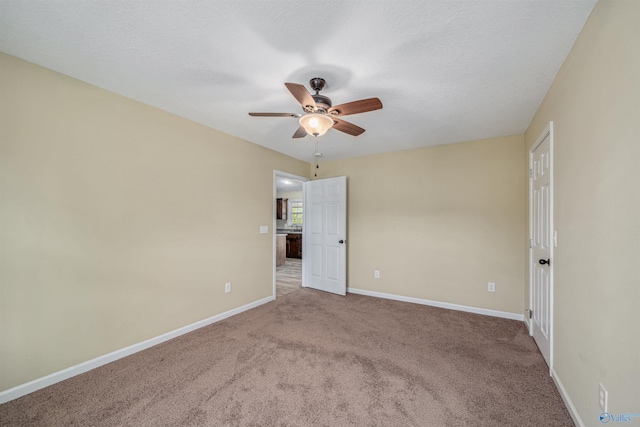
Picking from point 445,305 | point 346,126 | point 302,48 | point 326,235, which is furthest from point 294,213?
point 302,48

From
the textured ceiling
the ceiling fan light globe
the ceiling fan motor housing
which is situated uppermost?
the textured ceiling

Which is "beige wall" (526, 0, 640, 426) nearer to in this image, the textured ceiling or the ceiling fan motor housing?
the textured ceiling

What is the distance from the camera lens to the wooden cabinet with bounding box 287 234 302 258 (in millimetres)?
7895

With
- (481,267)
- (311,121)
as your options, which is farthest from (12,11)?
(481,267)

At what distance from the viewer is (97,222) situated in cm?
219

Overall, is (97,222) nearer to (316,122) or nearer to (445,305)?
(316,122)

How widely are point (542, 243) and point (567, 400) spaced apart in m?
1.27

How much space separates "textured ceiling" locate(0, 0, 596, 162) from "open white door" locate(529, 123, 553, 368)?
1.79 ft

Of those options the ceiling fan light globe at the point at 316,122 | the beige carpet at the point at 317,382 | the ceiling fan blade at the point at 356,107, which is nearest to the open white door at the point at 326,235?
the beige carpet at the point at 317,382

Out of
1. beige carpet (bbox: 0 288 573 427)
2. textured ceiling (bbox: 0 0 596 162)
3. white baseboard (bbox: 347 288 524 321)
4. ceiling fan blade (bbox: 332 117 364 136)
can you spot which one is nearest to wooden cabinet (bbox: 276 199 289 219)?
white baseboard (bbox: 347 288 524 321)

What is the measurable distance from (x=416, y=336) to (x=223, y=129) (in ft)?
10.9

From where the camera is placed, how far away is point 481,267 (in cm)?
351

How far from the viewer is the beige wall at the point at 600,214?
107 centimetres

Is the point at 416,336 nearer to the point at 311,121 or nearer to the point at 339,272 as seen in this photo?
the point at 339,272
